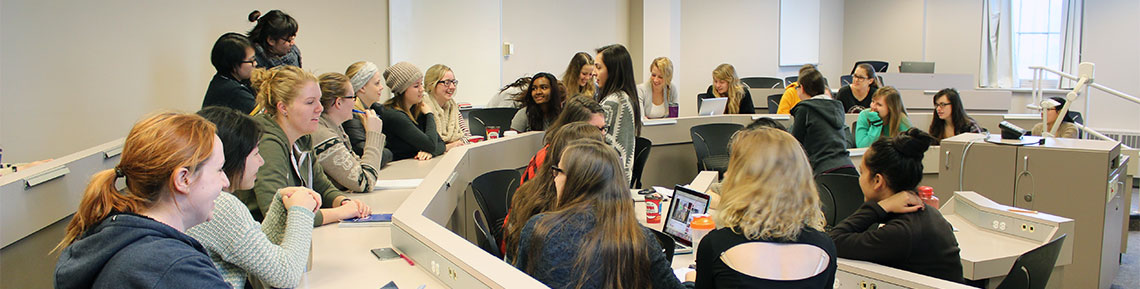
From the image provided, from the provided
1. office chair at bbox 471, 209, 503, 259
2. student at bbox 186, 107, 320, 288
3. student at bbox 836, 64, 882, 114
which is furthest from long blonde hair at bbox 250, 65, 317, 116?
student at bbox 836, 64, 882, 114

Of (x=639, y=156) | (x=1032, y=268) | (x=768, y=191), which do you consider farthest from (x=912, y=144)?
(x=639, y=156)

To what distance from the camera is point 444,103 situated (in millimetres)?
4469

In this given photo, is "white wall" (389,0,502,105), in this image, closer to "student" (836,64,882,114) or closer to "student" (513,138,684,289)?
"student" (836,64,882,114)

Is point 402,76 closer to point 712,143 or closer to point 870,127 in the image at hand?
point 712,143

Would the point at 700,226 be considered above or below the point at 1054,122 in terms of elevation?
below

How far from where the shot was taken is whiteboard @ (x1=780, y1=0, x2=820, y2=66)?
1123 centimetres

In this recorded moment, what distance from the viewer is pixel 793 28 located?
1135cm

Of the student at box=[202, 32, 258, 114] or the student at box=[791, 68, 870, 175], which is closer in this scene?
the student at box=[202, 32, 258, 114]

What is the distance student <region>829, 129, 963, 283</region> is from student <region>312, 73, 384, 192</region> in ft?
5.86

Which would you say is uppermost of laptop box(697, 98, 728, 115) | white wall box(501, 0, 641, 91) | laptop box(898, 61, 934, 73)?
white wall box(501, 0, 641, 91)

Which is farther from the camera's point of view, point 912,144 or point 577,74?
point 577,74

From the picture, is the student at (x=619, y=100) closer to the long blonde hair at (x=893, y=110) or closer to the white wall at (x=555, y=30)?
the long blonde hair at (x=893, y=110)

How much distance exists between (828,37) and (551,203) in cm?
1095

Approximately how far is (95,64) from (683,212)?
333 centimetres
